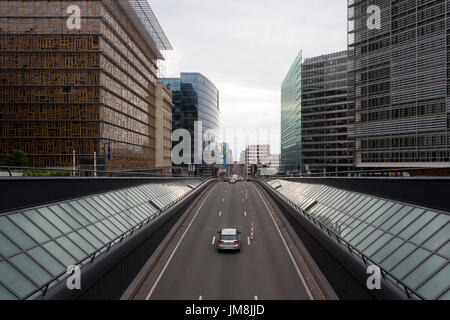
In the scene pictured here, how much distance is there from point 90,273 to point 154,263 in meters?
7.76

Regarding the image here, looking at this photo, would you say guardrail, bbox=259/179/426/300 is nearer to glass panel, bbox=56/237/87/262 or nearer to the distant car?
the distant car

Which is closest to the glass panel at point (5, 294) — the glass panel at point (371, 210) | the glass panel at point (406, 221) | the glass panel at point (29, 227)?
the glass panel at point (29, 227)

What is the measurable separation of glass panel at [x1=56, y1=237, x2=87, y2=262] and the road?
4.11 metres

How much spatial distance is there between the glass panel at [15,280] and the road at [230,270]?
622cm

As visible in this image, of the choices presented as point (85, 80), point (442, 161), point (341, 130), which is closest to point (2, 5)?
point (85, 80)

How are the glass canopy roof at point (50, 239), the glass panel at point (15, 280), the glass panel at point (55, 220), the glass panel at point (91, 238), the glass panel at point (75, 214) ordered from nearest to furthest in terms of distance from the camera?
the glass panel at point (15, 280)
the glass canopy roof at point (50, 239)
the glass panel at point (55, 220)
the glass panel at point (91, 238)
the glass panel at point (75, 214)

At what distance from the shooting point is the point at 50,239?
10.4 metres

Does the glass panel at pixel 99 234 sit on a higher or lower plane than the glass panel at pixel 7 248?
lower

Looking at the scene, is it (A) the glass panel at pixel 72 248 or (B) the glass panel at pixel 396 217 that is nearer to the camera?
(A) the glass panel at pixel 72 248

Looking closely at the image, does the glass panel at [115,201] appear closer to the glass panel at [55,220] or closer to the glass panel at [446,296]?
the glass panel at [55,220]

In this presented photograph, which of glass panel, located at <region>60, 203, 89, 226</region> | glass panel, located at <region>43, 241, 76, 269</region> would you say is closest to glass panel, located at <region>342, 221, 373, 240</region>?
glass panel, located at <region>43, 241, 76, 269</region>

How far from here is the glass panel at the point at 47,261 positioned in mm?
8945

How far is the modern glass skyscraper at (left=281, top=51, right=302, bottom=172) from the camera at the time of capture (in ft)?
336
